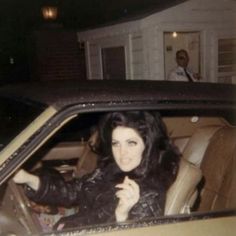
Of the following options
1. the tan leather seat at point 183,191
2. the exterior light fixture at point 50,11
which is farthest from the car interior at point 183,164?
the exterior light fixture at point 50,11

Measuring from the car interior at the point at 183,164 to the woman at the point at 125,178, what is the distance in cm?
9

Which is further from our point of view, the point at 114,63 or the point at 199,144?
the point at 114,63

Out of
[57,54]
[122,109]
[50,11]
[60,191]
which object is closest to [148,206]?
[122,109]

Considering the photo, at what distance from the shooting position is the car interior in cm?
226

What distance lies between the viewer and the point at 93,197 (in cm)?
253

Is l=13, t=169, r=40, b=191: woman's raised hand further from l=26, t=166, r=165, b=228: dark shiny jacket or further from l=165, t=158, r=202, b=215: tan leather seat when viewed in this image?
l=165, t=158, r=202, b=215: tan leather seat

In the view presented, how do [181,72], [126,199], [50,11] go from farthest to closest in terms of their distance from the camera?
[50,11]
[181,72]
[126,199]

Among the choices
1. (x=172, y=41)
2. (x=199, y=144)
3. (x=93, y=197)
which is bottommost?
(x=93, y=197)

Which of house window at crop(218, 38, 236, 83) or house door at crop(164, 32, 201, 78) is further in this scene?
house door at crop(164, 32, 201, 78)

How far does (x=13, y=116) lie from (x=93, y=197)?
2.05 feet

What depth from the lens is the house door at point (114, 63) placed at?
9953 mm

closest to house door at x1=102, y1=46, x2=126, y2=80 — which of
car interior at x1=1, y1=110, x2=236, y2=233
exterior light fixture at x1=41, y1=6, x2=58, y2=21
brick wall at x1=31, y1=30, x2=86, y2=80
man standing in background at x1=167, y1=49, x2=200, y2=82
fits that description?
man standing in background at x1=167, y1=49, x2=200, y2=82

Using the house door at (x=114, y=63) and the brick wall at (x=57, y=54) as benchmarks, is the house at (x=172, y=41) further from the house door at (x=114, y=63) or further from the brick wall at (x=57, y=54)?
the brick wall at (x=57, y=54)

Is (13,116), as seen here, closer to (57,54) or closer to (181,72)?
(181,72)
